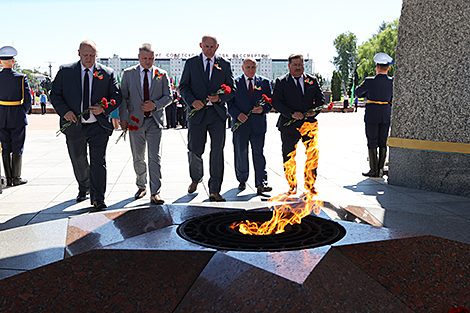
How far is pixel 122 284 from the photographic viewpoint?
2.41 meters

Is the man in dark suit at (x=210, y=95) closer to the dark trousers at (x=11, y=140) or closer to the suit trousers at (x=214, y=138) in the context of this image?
the suit trousers at (x=214, y=138)

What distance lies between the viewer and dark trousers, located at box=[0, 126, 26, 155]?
6.94 metres

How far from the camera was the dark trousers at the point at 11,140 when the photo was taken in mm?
6941

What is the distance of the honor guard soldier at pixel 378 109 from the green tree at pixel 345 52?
98.4 m

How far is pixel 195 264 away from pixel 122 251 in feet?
1.59

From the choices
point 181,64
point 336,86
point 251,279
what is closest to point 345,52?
point 336,86

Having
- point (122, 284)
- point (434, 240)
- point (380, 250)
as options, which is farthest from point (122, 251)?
point (434, 240)

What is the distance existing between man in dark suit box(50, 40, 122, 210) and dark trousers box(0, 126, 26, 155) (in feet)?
7.25

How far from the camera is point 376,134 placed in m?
7.61

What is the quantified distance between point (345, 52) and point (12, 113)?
337 ft

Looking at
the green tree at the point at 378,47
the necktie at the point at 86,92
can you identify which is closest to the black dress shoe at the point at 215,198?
the necktie at the point at 86,92

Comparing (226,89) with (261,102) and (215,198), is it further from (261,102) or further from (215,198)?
(215,198)

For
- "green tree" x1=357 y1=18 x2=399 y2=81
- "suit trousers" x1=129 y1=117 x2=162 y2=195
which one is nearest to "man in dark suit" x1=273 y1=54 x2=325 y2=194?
"suit trousers" x1=129 y1=117 x2=162 y2=195

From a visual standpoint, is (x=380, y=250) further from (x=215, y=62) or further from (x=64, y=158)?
(x=64, y=158)
